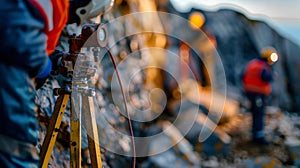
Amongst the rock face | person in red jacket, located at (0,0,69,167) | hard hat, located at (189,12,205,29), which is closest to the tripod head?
person in red jacket, located at (0,0,69,167)

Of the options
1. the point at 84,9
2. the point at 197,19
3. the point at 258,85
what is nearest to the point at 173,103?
the point at 258,85

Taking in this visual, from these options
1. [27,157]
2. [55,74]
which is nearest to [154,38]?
[55,74]

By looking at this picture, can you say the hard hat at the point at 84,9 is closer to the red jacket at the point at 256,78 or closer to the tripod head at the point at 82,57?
the tripod head at the point at 82,57

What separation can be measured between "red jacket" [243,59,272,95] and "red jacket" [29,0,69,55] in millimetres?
6542

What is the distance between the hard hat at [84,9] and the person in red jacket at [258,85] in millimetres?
6054

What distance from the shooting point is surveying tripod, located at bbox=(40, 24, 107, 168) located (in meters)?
2.62

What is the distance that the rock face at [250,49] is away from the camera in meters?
14.4

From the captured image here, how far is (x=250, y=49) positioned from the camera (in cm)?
1539

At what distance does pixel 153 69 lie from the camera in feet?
28.6

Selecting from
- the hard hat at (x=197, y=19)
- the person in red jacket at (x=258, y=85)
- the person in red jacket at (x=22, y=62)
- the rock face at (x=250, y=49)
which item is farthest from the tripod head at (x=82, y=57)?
the rock face at (x=250, y=49)

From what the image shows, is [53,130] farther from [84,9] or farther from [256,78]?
[256,78]

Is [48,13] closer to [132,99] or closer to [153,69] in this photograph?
[132,99]

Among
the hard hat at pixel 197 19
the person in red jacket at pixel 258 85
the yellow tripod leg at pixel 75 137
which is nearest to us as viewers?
the yellow tripod leg at pixel 75 137

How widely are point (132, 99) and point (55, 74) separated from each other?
4412mm
